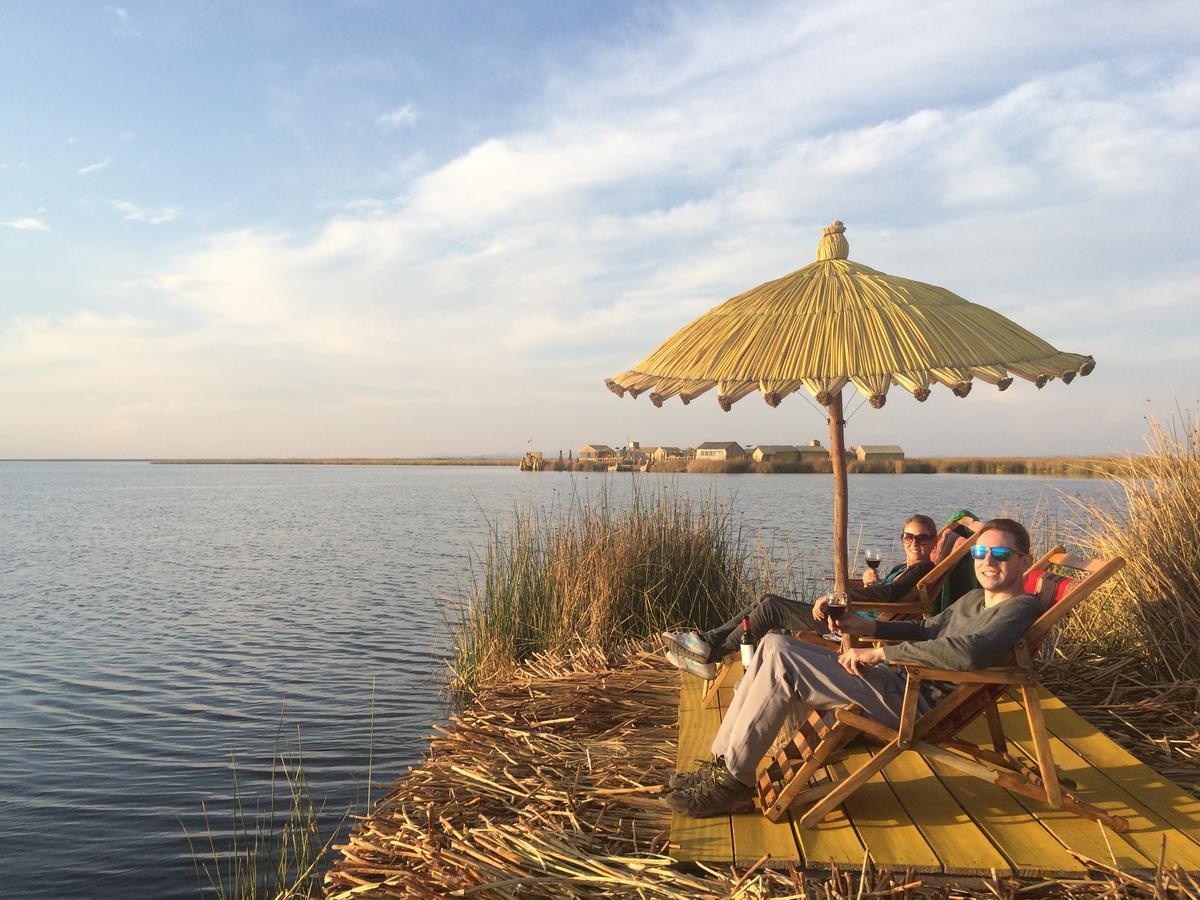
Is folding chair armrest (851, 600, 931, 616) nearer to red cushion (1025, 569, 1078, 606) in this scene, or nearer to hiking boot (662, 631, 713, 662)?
hiking boot (662, 631, 713, 662)

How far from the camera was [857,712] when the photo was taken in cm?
289

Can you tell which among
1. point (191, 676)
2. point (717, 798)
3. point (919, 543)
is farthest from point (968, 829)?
point (191, 676)

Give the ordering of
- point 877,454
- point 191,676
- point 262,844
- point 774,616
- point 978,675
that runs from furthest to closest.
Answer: point 877,454
point 191,676
point 262,844
point 774,616
point 978,675

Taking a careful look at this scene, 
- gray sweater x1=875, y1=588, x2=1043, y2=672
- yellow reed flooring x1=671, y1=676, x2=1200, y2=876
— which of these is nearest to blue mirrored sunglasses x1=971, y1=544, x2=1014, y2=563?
gray sweater x1=875, y1=588, x2=1043, y2=672

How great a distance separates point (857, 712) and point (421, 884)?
1.63 m

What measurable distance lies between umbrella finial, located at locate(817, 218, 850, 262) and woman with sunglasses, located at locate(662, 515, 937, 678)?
1498 mm

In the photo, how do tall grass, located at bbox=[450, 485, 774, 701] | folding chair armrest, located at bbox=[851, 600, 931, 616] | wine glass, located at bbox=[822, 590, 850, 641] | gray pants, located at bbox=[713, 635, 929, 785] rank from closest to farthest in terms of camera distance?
gray pants, located at bbox=[713, 635, 929, 785] < wine glass, located at bbox=[822, 590, 850, 641] < folding chair armrest, located at bbox=[851, 600, 931, 616] < tall grass, located at bbox=[450, 485, 774, 701]

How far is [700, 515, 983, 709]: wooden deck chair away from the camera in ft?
13.8

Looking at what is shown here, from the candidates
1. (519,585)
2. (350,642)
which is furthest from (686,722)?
(350,642)

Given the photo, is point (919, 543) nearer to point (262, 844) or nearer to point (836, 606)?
point (836, 606)

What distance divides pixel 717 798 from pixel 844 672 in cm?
62

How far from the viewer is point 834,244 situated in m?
4.67

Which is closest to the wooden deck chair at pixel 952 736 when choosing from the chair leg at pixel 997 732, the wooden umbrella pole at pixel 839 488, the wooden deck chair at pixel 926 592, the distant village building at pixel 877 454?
the chair leg at pixel 997 732

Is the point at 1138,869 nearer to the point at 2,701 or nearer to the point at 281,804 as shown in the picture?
the point at 281,804
